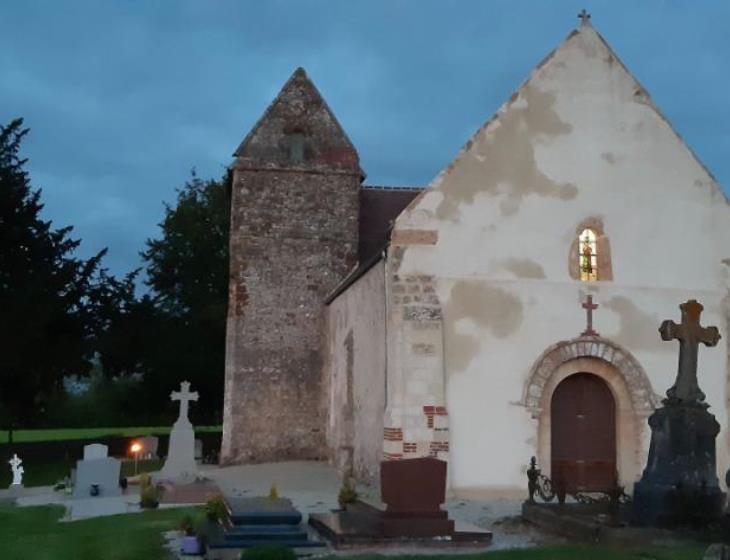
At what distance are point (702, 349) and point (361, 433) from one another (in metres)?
7.35

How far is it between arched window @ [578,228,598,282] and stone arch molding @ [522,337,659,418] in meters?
1.32

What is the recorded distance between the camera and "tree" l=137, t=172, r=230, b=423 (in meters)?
35.4

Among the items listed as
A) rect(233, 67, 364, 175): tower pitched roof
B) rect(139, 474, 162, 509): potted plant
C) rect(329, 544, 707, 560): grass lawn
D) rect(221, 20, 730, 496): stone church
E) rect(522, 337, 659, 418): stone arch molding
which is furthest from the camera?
rect(233, 67, 364, 175): tower pitched roof

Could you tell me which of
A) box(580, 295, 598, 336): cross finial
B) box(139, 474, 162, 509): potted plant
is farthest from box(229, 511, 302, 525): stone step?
box(580, 295, 598, 336): cross finial

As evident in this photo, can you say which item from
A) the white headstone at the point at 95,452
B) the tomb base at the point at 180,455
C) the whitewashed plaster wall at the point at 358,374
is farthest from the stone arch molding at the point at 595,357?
the white headstone at the point at 95,452

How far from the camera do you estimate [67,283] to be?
1030 inches

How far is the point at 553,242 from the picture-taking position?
1728cm

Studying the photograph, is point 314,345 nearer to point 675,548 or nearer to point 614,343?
point 614,343

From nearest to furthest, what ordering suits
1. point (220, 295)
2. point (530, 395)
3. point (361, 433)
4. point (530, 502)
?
point (530, 502) → point (530, 395) → point (361, 433) → point (220, 295)

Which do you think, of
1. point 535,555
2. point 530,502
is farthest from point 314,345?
point 535,555

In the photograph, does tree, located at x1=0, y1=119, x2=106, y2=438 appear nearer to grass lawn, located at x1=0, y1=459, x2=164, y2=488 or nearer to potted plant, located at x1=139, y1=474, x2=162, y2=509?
grass lawn, located at x1=0, y1=459, x2=164, y2=488

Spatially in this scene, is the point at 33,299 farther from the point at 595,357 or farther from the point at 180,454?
the point at 595,357

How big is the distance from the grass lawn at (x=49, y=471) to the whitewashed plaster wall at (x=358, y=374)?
6.46 m

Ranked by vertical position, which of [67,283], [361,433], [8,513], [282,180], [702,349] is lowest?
[8,513]
